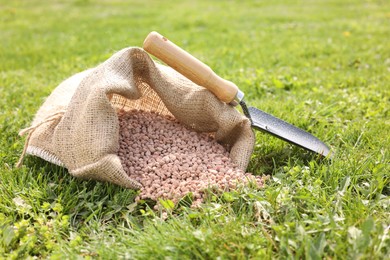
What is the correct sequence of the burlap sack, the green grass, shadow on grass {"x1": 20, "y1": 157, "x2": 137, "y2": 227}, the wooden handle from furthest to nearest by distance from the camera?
the wooden handle
the burlap sack
shadow on grass {"x1": 20, "y1": 157, "x2": 137, "y2": 227}
the green grass

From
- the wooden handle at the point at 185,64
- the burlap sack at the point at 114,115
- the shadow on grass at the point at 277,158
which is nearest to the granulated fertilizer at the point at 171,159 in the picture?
the burlap sack at the point at 114,115

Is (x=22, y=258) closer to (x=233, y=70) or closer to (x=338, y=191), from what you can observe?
(x=338, y=191)

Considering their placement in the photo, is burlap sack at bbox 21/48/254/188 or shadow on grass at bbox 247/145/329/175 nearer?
burlap sack at bbox 21/48/254/188

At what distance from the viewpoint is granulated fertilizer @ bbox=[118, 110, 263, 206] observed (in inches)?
90.9

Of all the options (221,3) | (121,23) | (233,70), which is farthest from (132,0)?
(233,70)

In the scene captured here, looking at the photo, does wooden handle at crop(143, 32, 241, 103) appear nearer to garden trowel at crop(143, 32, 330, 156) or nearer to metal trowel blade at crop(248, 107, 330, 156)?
garden trowel at crop(143, 32, 330, 156)

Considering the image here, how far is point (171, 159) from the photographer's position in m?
2.48

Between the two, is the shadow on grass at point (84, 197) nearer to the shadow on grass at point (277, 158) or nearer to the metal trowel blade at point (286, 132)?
the shadow on grass at point (277, 158)

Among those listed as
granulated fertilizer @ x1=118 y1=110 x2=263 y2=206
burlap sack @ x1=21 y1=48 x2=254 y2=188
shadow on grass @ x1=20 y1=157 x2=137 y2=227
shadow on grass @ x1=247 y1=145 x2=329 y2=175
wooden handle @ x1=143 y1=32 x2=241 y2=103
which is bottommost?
shadow on grass @ x1=20 y1=157 x2=137 y2=227

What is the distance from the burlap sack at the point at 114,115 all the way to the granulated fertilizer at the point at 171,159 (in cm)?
8

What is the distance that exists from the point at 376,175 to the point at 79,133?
1575mm

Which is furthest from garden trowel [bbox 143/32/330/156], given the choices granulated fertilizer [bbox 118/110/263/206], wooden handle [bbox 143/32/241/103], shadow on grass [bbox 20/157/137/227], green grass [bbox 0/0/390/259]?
shadow on grass [bbox 20/157/137/227]

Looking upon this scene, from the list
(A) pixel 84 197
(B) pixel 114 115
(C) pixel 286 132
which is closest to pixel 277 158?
(C) pixel 286 132

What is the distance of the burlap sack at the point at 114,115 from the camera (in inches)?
93.0
